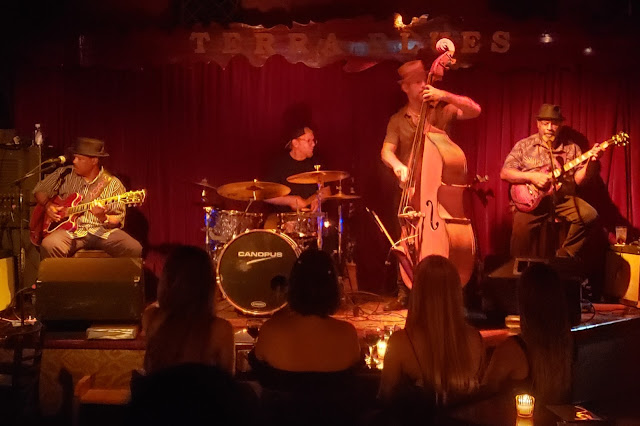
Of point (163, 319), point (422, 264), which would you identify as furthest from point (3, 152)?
point (422, 264)

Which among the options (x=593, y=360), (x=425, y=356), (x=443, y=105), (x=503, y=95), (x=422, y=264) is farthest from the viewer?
(x=503, y=95)

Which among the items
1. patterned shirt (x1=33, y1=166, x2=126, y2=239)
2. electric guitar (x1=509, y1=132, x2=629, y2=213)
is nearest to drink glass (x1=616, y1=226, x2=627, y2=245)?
electric guitar (x1=509, y1=132, x2=629, y2=213)

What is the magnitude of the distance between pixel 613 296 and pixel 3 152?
7201 millimetres

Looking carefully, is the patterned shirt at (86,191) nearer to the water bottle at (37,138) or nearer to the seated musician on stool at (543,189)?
the water bottle at (37,138)

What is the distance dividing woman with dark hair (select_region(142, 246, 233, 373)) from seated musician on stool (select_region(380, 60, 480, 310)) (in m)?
4.01

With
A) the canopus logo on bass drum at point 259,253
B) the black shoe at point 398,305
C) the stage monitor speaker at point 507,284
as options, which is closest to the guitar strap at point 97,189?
the canopus logo on bass drum at point 259,253

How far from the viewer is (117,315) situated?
5957 millimetres

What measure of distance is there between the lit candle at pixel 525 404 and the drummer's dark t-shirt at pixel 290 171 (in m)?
4.97

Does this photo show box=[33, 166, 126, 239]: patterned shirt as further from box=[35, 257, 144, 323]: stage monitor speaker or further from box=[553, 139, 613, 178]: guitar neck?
box=[553, 139, 613, 178]: guitar neck

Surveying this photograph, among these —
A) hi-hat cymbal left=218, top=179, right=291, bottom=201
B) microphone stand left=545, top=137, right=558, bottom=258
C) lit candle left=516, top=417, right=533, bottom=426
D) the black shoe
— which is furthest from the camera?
the black shoe

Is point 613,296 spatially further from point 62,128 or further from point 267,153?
point 62,128

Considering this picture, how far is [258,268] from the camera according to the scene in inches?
271

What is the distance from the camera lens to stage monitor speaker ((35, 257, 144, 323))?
5941 millimetres

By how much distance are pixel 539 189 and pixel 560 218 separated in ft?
1.52
